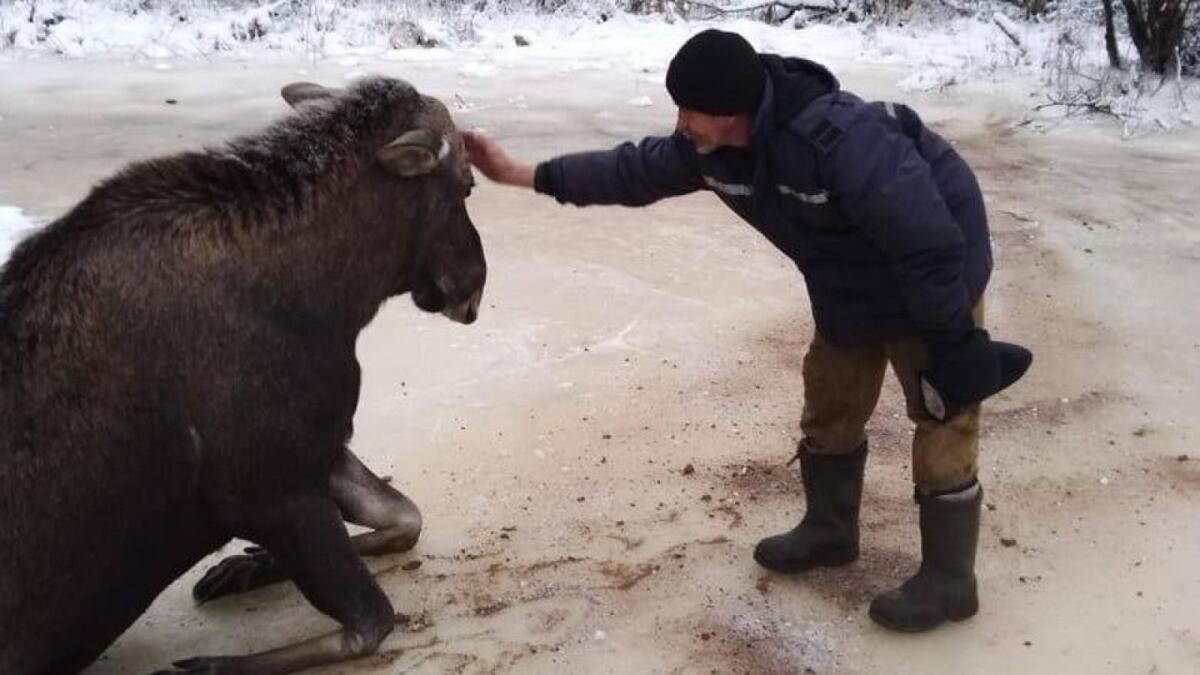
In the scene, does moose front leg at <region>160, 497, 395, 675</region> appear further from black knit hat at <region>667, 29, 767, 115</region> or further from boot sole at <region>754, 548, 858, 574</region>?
black knit hat at <region>667, 29, 767, 115</region>

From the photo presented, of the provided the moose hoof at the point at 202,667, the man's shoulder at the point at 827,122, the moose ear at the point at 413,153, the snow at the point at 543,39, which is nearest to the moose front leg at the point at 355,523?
the moose hoof at the point at 202,667

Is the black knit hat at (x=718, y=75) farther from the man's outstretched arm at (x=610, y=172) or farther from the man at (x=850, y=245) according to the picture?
the man's outstretched arm at (x=610, y=172)

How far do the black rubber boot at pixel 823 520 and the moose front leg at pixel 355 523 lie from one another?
3.80ft

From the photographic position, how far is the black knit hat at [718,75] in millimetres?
3273

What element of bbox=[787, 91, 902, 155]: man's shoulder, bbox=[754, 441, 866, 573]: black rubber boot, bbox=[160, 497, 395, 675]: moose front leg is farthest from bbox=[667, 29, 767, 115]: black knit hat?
bbox=[160, 497, 395, 675]: moose front leg

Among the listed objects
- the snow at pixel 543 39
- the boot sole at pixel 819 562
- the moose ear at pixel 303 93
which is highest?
the moose ear at pixel 303 93

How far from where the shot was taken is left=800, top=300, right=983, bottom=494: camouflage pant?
3.67m

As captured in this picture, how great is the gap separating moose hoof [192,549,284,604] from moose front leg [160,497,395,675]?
1.43ft

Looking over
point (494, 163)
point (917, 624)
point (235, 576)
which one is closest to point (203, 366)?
point (235, 576)

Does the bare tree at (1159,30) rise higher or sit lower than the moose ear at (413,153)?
lower

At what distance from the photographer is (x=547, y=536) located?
14.1ft

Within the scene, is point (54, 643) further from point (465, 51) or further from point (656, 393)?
point (465, 51)

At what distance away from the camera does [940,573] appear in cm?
379

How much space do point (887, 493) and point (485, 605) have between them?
5.11 ft
